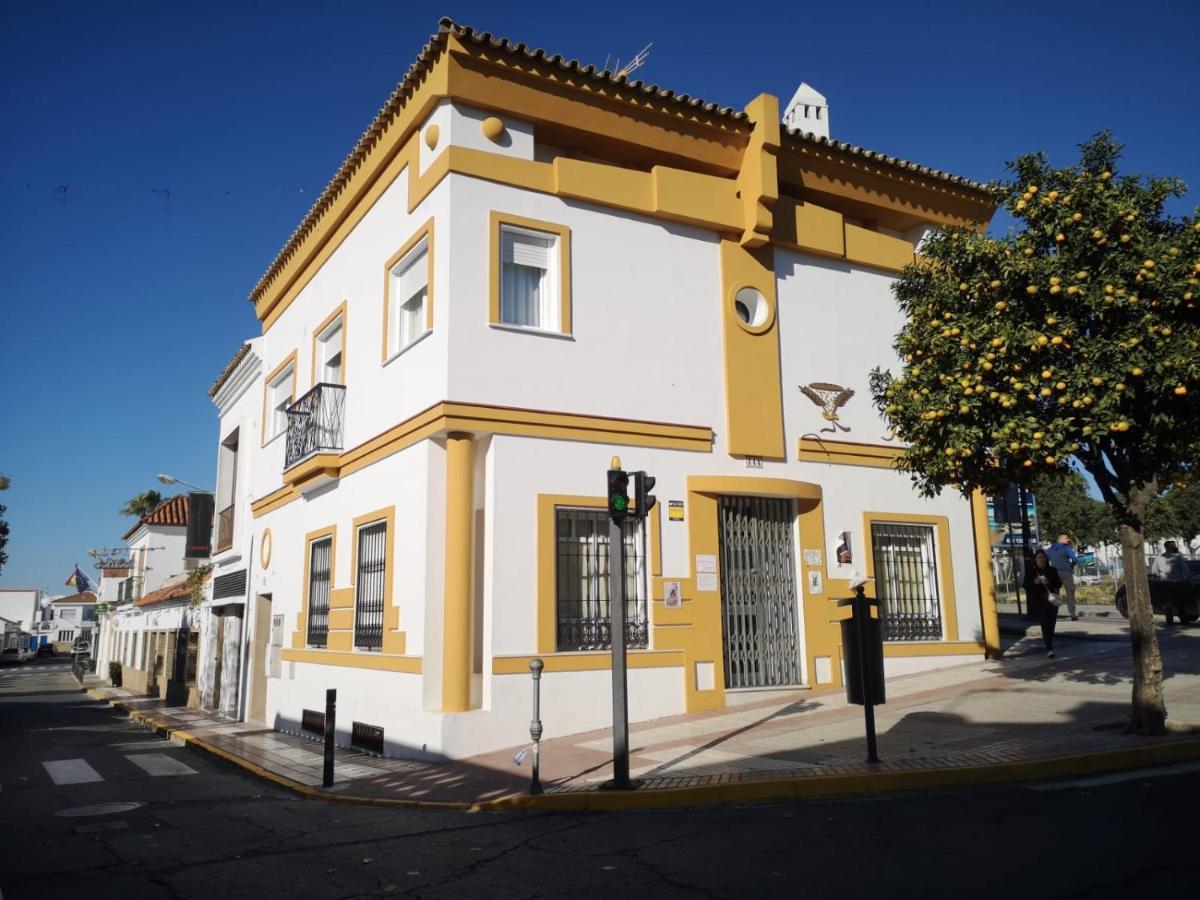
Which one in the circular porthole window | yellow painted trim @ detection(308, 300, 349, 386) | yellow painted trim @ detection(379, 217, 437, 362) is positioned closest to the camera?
yellow painted trim @ detection(379, 217, 437, 362)

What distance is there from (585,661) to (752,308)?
596 cm

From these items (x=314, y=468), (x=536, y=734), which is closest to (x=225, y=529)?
(x=314, y=468)

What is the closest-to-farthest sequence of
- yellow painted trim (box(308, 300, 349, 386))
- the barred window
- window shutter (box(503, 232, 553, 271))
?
the barred window, window shutter (box(503, 232, 553, 271)), yellow painted trim (box(308, 300, 349, 386))

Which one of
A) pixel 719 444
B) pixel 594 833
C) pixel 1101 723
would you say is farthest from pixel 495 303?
pixel 1101 723

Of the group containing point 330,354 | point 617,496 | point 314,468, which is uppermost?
point 330,354

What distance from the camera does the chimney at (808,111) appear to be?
1736 cm

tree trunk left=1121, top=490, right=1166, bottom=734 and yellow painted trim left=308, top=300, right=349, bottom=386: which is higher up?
yellow painted trim left=308, top=300, right=349, bottom=386

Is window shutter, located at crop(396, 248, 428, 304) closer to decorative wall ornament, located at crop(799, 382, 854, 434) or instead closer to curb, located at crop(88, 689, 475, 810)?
decorative wall ornament, located at crop(799, 382, 854, 434)

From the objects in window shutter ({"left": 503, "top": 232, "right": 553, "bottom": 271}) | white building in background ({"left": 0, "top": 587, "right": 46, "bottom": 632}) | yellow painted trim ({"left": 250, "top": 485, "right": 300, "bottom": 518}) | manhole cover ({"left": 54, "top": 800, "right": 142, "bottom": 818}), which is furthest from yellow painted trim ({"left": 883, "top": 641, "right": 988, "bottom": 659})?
white building in background ({"left": 0, "top": 587, "right": 46, "bottom": 632})

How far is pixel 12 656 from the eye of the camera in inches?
3351

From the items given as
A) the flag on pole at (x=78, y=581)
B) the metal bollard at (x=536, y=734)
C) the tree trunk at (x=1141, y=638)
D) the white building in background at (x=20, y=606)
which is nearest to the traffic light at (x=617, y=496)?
the metal bollard at (x=536, y=734)

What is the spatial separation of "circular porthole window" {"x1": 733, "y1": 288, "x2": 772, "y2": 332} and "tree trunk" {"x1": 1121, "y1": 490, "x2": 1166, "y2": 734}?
231 inches

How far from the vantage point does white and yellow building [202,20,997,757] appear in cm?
1147

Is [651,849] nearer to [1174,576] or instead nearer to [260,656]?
[260,656]
